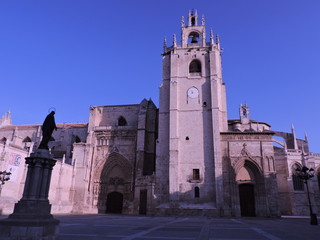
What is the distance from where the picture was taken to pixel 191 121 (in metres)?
26.0

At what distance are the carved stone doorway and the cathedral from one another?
9 cm

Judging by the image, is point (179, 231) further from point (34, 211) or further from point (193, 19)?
point (193, 19)

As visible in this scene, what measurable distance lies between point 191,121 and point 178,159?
13.5 ft

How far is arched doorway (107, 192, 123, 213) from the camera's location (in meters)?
28.5

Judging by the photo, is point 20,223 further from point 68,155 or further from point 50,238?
point 68,155

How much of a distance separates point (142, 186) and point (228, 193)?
8.42 metres

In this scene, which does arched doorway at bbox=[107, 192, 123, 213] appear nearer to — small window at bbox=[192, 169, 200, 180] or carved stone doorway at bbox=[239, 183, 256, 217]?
small window at bbox=[192, 169, 200, 180]

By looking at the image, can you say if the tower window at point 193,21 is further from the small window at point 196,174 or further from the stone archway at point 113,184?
the stone archway at point 113,184

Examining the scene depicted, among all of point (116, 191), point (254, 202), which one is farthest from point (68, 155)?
point (254, 202)

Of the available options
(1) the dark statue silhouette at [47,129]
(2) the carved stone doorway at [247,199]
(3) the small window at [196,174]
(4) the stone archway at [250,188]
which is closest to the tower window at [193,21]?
(4) the stone archway at [250,188]

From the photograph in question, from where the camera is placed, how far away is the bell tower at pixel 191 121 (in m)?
23.8

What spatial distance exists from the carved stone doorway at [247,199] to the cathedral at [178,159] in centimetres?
9

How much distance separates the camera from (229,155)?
24188 mm

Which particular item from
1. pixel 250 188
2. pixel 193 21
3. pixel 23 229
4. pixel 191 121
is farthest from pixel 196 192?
pixel 193 21
